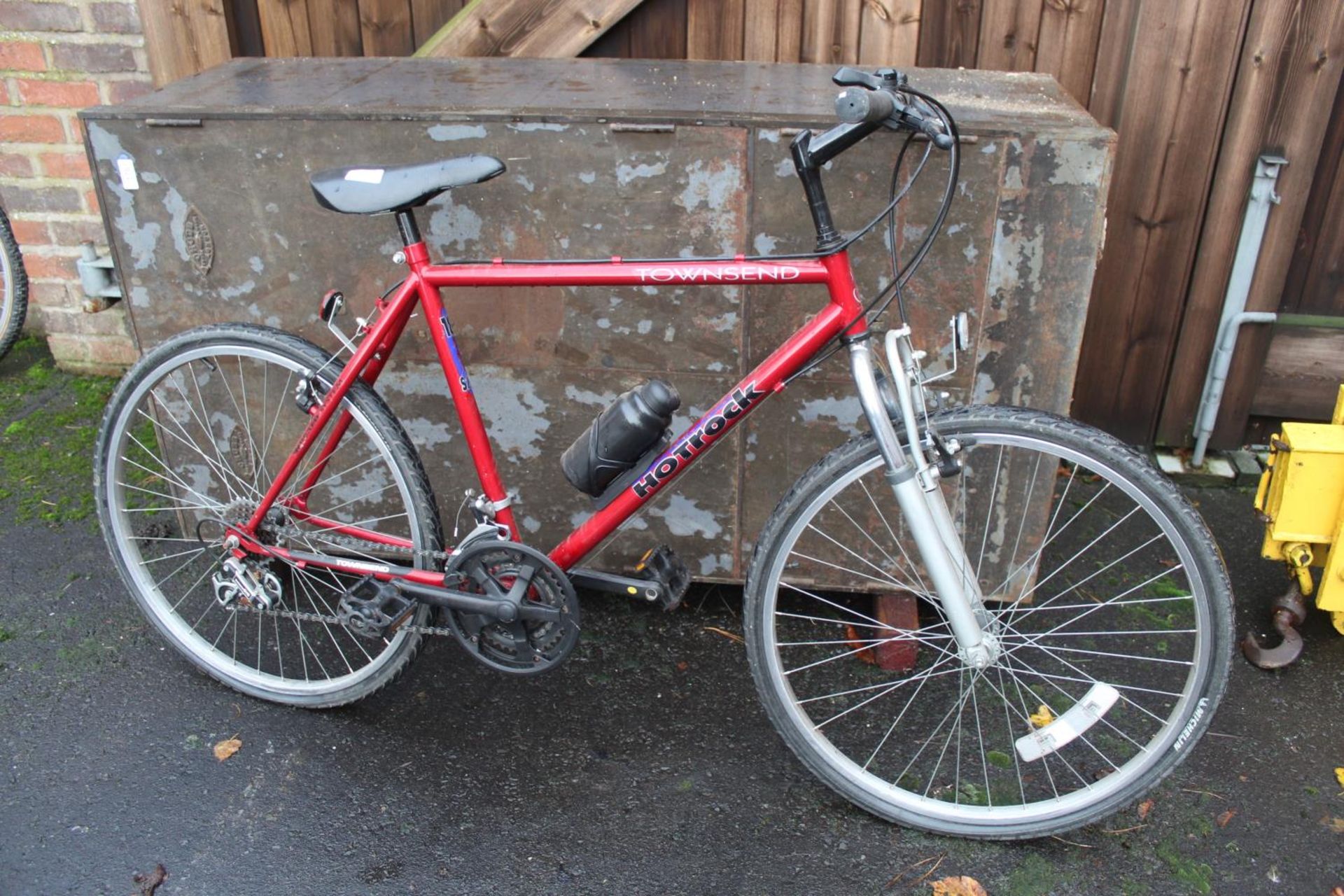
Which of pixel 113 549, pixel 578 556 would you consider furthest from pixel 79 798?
pixel 578 556

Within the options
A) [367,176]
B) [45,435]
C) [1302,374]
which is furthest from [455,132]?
[1302,374]

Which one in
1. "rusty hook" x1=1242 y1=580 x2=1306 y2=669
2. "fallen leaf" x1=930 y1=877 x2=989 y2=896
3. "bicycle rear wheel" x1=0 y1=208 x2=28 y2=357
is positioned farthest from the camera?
"bicycle rear wheel" x1=0 y1=208 x2=28 y2=357

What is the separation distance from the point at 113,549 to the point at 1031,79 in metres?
2.77

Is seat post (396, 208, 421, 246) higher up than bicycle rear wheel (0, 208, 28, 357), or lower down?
higher up

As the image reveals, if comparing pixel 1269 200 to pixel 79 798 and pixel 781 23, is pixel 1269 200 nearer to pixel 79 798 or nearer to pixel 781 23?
pixel 781 23

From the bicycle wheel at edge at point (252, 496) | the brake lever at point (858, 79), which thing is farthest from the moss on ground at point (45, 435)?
the brake lever at point (858, 79)

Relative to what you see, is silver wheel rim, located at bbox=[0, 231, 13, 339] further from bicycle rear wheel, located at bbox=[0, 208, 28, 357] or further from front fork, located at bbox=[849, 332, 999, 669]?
front fork, located at bbox=[849, 332, 999, 669]

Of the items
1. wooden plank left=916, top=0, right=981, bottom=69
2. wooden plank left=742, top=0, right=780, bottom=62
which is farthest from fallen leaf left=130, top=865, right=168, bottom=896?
wooden plank left=916, top=0, right=981, bottom=69

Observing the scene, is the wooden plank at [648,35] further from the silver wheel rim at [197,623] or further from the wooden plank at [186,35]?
the silver wheel rim at [197,623]

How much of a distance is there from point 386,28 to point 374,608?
212 cm

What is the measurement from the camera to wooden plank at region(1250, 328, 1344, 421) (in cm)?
350

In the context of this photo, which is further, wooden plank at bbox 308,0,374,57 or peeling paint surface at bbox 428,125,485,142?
wooden plank at bbox 308,0,374,57

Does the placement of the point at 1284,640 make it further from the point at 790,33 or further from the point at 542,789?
the point at 790,33

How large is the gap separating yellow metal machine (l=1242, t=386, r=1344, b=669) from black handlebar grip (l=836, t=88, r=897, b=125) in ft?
4.99
